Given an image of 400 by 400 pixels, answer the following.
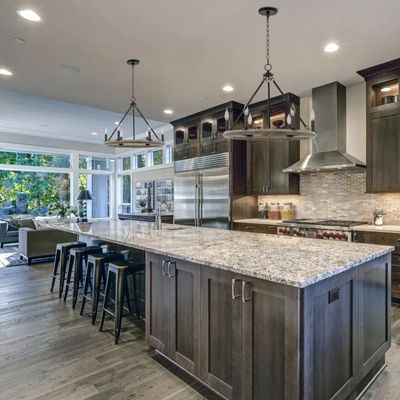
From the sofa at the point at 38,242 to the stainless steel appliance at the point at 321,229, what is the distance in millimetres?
4084

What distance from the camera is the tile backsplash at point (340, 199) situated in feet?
14.5

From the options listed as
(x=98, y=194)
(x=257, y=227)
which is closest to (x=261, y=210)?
(x=257, y=227)

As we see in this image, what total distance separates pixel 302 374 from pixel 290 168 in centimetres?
382

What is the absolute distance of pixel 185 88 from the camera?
4867 millimetres

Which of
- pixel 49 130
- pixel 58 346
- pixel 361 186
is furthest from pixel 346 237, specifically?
pixel 49 130

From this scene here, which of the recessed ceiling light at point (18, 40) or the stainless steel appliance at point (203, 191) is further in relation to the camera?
the stainless steel appliance at point (203, 191)

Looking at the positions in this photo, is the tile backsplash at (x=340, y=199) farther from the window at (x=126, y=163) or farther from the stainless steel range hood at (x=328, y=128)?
the window at (x=126, y=163)

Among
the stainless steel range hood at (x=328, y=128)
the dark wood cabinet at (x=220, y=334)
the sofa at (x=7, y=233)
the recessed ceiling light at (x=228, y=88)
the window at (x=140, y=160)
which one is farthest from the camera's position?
the window at (x=140, y=160)

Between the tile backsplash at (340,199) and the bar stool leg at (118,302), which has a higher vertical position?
the tile backsplash at (340,199)

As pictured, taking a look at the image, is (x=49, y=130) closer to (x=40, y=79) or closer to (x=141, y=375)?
(x=40, y=79)

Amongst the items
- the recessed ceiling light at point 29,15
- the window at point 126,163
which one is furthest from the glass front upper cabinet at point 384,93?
the window at point 126,163

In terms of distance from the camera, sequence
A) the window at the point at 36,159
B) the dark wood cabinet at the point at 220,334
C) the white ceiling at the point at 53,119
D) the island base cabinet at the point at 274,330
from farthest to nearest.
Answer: the window at the point at 36,159 < the white ceiling at the point at 53,119 < the dark wood cabinet at the point at 220,334 < the island base cabinet at the point at 274,330

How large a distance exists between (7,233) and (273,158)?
272 inches

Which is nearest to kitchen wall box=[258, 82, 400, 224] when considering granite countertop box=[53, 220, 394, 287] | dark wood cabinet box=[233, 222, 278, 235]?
dark wood cabinet box=[233, 222, 278, 235]
